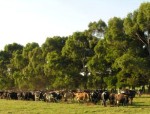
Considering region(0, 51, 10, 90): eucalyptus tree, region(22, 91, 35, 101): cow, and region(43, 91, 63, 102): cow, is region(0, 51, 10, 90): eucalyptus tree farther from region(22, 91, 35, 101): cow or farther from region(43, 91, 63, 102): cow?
region(43, 91, 63, 102): cow

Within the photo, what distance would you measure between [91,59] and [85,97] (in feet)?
85.8

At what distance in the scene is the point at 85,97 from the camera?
36469 millimetres

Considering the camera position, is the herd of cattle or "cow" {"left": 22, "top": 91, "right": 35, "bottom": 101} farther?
"cow" {"left": 22, "top": 91, "right": 35, "bottom": 101}

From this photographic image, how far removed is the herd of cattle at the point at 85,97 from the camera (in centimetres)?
3309

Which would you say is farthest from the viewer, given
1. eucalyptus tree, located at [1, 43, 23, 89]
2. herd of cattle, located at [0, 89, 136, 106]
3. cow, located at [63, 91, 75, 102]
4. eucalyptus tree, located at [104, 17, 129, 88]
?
eucalyptus tree, located at [1, 43, 23, 89]

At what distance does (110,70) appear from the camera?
62.9 m

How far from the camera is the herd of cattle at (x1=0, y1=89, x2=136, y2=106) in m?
33.1

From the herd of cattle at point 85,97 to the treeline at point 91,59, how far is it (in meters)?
14.4

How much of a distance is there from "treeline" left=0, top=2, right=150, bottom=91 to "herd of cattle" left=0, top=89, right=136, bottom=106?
1444 cm

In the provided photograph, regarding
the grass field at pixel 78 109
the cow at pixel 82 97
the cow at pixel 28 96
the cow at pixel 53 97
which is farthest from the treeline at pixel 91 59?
the grass field at pixel 78 109

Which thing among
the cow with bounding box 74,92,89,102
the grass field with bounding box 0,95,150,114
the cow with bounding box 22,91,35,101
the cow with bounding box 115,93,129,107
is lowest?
the grass field with bounding box 0,95,150,114

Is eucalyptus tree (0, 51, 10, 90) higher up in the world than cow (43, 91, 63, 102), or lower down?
higher up

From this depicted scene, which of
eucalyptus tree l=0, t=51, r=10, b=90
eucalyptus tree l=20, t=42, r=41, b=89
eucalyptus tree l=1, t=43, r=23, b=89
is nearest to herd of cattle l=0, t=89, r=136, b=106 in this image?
eucalyptus tree l=20, t=42, r=41, b=89

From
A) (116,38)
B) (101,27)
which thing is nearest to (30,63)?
(101,27)
